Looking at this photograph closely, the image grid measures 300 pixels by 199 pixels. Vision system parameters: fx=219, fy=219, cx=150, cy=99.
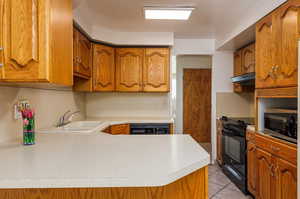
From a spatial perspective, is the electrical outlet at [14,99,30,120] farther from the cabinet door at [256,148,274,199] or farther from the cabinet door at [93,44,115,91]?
the cabinet door at [256,148,274,199]

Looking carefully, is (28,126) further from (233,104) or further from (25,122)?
(233,104)

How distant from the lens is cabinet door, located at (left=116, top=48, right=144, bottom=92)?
11.6 ft

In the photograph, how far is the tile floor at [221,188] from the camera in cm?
264

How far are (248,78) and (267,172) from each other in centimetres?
120

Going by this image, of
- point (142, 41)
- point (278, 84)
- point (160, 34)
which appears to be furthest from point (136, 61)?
point (278, 84)

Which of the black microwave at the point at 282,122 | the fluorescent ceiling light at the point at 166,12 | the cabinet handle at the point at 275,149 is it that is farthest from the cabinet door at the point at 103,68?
the cabinet handle at the point at 275,149

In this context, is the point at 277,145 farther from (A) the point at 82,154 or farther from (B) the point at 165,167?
(A) the point at 82,154

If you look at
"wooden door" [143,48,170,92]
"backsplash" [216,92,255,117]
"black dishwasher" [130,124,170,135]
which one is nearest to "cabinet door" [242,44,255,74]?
"backsplash" [216,92,255,117]

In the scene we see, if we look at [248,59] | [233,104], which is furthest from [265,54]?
[233,104]

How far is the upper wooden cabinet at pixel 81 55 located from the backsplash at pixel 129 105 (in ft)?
2.47

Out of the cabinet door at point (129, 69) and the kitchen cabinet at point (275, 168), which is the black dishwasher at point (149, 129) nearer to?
the cabinet door at point (129, 69)

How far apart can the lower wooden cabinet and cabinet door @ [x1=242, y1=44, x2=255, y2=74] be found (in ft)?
3.77

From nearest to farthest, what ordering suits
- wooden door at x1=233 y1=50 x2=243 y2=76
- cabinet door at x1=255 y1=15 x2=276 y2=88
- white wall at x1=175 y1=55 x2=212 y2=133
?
cabinet door at x1=255 y1=15 x2=276 y2=88, wooden door at x1=233 y1=50 x2=243 y2=76, white wall at x1=175 y1=55 x2=212 y2=133

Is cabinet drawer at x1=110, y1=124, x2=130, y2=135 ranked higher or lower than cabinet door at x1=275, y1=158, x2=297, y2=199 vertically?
higher
